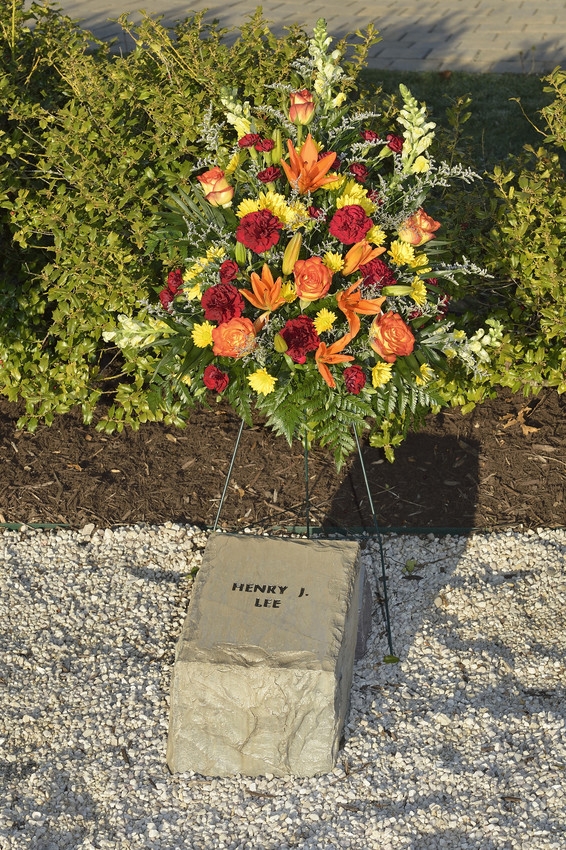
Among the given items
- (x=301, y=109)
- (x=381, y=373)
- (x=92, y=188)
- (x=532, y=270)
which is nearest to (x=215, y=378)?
(x=381, y=373)

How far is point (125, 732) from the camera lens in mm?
3133

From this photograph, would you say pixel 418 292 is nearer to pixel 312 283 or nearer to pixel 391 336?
pixel 391 336

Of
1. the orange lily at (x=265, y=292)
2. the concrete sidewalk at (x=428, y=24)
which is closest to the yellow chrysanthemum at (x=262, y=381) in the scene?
the orange lily at (x=265, y=292)

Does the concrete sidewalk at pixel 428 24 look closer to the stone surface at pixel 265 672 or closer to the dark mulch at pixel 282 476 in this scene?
the dark mulch at pixel 282 476

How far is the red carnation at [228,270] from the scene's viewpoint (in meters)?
3.14

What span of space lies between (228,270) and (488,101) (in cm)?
529

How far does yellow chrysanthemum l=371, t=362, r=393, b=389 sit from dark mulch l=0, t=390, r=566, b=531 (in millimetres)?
939

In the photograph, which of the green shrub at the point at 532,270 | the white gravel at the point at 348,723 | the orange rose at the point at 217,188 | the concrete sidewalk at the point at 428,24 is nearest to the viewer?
the white gravel at the point at 348,723

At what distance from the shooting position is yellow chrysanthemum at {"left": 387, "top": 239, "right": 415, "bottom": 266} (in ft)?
10.7

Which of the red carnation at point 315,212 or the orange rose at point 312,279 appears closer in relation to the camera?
the orange rose at point 312,279

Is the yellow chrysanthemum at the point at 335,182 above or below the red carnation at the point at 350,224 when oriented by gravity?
above

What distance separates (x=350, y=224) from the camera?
303 centimetres

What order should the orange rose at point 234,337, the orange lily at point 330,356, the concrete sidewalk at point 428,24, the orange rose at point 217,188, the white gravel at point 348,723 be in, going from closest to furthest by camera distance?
the white gravel at point 348,723 → the orange rose at point 234,337 → the orange lily at point 330,356 → the orange rose at point 217,188 → the concrete sidewalk at point 428,24

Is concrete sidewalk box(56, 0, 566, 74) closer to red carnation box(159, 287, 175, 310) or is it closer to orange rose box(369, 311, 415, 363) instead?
red carnation box(159, 287, 175, 310)
